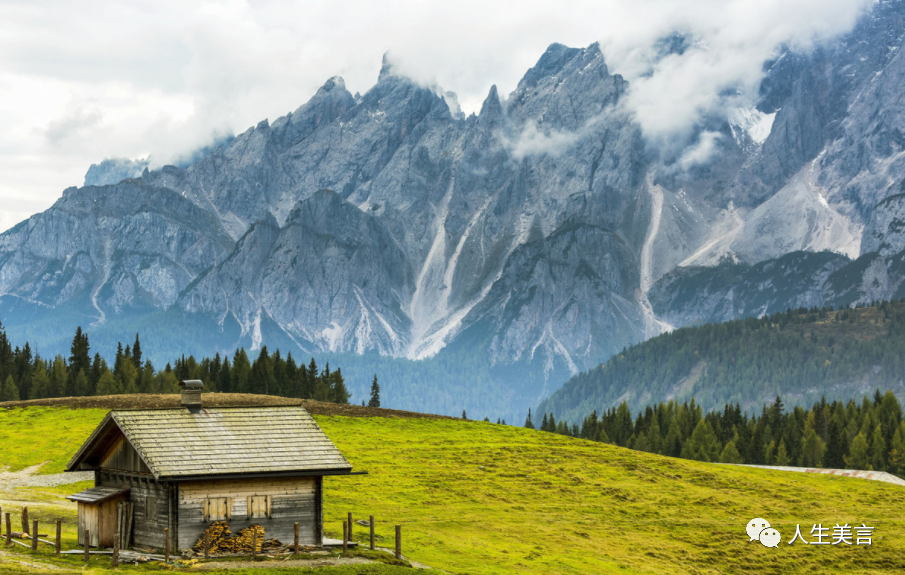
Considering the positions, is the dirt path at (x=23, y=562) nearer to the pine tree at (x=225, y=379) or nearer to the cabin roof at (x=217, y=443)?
the cabin roof at (x=217, y=443)

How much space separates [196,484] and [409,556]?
13.5 metres

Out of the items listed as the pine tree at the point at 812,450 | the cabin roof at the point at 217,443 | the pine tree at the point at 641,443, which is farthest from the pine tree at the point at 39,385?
the pine tree at the point at 812,450

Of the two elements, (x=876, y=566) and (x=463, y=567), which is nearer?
(x=463, y=567)

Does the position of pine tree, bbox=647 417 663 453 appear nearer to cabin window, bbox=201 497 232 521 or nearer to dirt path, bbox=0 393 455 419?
dirt path, bbox=0 393 455 419

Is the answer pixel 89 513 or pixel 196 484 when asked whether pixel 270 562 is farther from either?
pixel 89 513

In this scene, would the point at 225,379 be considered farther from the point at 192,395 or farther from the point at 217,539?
the point at 217,539

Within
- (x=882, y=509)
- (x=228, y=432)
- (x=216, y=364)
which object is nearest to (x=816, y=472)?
(x=882, y=509)

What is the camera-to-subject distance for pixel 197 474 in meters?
51.7

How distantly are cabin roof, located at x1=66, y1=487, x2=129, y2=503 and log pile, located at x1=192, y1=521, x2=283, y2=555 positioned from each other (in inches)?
200

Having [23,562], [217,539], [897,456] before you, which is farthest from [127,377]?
[23,562]

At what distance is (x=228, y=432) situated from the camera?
183ft

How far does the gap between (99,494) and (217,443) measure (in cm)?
648

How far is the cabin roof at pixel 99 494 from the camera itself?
5303 centimetres

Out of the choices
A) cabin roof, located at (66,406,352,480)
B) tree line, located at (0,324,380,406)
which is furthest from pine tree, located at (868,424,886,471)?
cabin roof, located at (66,406,352,480)
